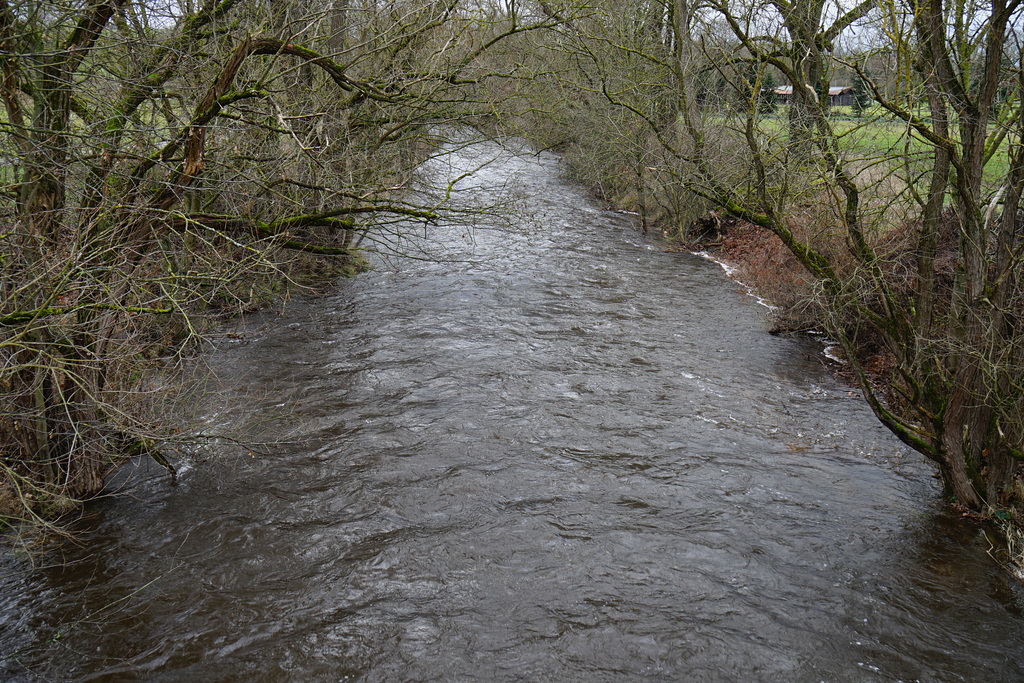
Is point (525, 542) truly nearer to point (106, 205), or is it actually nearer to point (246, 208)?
point (106, 205)

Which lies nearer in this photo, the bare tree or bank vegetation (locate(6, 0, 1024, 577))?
the bare tree

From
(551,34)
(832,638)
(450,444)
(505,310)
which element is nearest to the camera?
(832,638)

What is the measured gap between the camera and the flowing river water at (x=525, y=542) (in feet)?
20.8

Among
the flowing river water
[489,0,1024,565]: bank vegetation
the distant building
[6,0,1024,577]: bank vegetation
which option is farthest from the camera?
the distant building

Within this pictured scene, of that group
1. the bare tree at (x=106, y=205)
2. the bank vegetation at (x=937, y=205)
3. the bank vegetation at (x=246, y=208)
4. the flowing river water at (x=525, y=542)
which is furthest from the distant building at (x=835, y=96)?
the bare tree at (x=106, y=205)

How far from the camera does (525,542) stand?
25.7 feet

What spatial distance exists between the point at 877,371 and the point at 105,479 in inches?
439

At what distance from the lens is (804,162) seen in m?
11.2

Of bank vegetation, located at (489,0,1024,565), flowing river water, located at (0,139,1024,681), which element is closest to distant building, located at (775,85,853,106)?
bank vegetation, located at (489,0,1024,565)

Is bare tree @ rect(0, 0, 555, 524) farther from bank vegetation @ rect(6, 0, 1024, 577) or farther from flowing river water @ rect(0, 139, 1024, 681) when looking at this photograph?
flowing river water @ rect(0, 139, 1024, 681)

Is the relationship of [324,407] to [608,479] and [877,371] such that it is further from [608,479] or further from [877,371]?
[877,371]

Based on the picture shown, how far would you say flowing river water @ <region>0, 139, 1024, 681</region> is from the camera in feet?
20.8

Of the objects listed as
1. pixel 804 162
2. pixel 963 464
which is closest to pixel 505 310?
pixel 804 162

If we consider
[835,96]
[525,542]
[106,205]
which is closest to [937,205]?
[525,542]
